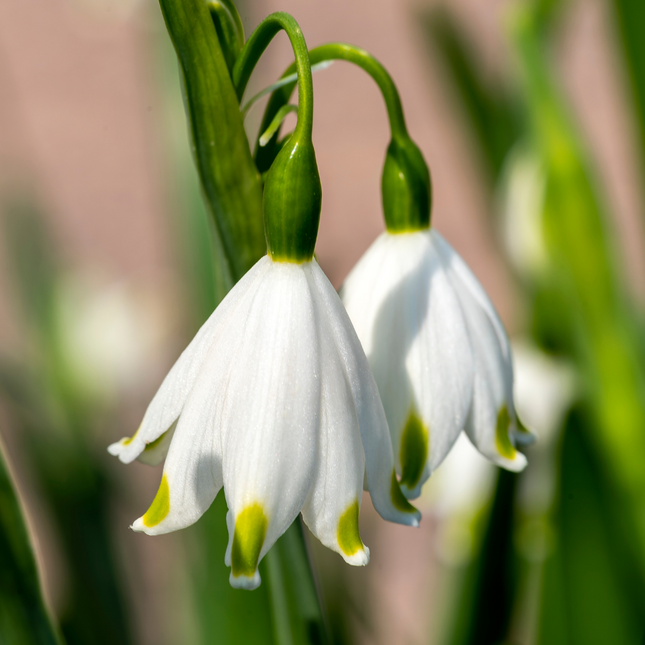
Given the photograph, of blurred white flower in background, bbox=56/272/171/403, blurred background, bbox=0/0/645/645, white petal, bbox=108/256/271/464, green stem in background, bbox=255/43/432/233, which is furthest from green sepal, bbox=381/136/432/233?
blurred white flower in background, bbox=56/272/171/403

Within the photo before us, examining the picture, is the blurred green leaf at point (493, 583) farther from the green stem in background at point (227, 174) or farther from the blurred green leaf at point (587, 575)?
the green stem in background at point (227, 174)

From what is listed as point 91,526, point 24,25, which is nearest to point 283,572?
point 91,526

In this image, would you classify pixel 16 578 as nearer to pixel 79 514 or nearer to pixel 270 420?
pixel 270 420

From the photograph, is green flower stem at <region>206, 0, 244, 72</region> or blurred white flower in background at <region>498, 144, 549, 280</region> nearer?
green flower stem at <region>206, 0, 244, 72</region>

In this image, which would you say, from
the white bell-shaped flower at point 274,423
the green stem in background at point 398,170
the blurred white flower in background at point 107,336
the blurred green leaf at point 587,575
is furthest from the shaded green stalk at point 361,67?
the blurred white flower in background at point 107,336

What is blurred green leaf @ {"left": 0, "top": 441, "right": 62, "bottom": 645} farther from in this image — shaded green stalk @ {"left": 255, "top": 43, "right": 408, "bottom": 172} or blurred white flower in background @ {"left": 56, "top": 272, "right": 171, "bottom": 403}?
blurred white flower in background @ {"left": 56, "top": 272, "right": 171, "bottom": 403}
